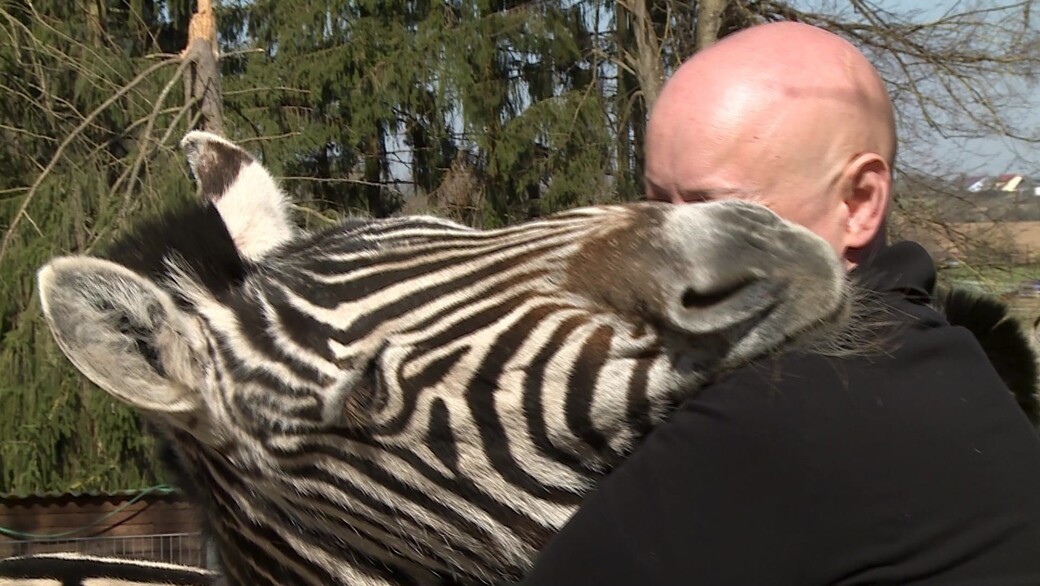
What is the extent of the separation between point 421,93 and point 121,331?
10740mm

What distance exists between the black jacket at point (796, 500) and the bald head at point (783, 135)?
41cm

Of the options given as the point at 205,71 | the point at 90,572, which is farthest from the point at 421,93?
the point at 90,572

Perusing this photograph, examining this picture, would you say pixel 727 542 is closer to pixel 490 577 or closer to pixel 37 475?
pixel 490 577

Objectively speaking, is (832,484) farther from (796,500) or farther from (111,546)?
(111,546)

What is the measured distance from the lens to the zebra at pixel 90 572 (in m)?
2.85

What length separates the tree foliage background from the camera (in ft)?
29.3

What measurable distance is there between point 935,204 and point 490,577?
10617 mm

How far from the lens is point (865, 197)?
1.72 m

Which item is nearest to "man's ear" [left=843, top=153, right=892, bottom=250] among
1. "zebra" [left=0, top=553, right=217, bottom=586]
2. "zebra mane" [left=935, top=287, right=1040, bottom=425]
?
"zebra mane" [left=935, top=287, right=1040, bottom=425]

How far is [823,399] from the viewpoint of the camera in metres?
1.31

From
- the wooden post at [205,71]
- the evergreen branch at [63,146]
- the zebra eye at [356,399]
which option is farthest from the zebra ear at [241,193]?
the evergreen branch at [63,146]

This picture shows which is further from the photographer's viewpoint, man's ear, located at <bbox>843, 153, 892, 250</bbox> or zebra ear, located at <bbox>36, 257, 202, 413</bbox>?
man's ear, located at <bbox>843, 153, 892, 250</bbox>

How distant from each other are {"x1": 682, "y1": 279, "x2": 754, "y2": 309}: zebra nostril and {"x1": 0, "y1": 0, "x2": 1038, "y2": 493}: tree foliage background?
8225 millimetres

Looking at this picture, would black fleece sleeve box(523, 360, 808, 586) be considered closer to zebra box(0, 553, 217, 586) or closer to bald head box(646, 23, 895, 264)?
bald head box(646, 23, 895, 264)
